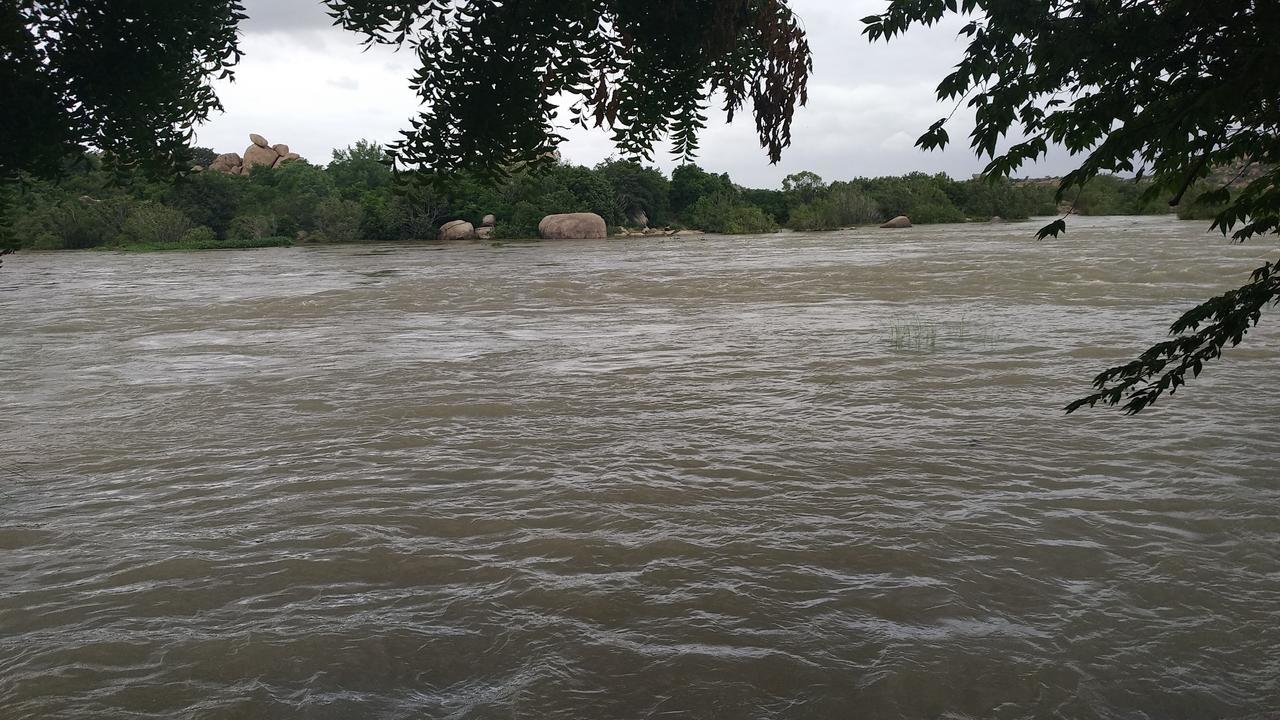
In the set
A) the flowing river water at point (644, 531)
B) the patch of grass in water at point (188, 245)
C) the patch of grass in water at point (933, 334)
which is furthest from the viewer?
the patch of grass in water at point (188, 245)

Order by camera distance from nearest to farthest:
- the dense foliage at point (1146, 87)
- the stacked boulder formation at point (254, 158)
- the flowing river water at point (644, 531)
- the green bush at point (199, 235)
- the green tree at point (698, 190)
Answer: the dense foliage at point (1146, 87), the flowing river water at point (644, 531), the green bush at point (199, 235), the green tree at point (698, 190), the stacked boulder formation at point (254, 158)

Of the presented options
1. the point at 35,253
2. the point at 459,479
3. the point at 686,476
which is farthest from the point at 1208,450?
the point at 35,253

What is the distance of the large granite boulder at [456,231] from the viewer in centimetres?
5381

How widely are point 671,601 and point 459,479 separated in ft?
8.68

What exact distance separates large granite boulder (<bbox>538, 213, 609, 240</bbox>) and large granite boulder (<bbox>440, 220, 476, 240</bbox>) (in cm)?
444

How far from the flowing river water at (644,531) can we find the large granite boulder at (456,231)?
41011mm

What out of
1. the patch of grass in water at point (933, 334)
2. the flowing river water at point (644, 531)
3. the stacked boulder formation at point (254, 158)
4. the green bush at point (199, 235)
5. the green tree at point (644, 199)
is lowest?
the flowing river water at point (644, 531)

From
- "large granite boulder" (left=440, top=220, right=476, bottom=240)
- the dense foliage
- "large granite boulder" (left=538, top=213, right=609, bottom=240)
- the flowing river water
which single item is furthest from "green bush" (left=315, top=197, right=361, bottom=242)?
the dense foliage

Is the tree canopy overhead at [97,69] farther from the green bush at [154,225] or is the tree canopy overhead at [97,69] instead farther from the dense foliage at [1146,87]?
the green bush at [154,225]

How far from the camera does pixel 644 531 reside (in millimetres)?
5840

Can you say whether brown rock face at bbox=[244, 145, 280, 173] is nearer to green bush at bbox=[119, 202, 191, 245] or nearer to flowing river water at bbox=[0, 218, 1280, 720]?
green bush at bbox=[119, 202, 191, 245]

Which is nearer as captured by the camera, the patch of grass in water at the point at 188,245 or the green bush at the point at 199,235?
the patch of grass in water at the point at 188,245

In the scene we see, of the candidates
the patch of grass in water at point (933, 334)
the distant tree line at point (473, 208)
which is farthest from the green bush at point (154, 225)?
the patch of grass in water at point (933, 334)

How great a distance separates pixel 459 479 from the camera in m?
7.02
